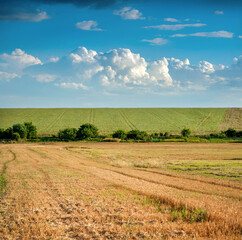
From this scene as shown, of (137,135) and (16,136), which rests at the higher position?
(137,135)

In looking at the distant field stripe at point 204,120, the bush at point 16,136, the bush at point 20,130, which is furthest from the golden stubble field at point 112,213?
the distant field stripe at point 204,120

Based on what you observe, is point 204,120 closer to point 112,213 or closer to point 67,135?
point 67,135

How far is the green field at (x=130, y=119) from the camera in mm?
108875

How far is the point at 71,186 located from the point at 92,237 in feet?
25.1

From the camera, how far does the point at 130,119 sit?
130 metres

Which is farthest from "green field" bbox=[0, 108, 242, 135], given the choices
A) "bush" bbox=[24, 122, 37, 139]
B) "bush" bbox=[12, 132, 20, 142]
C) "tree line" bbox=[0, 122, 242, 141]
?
"bush" bbox=[12, 132, 20, 142]

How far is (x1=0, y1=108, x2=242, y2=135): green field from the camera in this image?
10888 centimetres

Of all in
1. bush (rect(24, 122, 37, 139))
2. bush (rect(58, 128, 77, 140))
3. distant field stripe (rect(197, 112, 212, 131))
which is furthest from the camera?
distant field stripe (rect(197, 112, 212, 131))

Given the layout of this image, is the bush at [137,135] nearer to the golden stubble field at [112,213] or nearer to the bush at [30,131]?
the bush at [30,131]

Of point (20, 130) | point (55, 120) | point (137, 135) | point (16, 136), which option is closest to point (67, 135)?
point (16, 136)

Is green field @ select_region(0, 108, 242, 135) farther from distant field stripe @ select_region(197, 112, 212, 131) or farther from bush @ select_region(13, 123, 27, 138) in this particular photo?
bush @ select_region(13, 123, 27, 138)

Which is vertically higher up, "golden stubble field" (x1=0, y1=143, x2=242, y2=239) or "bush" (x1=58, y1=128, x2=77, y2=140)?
"golden stubble field" (x1=0, y1=143, x2=242, y2=239)

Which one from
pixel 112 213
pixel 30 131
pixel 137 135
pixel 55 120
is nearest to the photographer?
pixel 112 213

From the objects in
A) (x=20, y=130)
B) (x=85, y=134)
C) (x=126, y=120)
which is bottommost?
(x=85, y=134)
